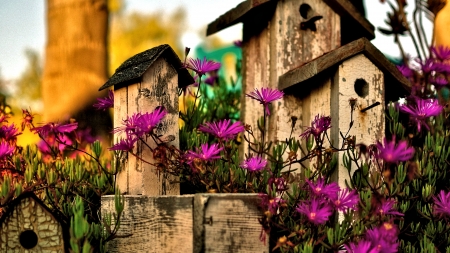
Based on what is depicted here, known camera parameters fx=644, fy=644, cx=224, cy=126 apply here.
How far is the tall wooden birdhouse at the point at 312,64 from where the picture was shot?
320 cm

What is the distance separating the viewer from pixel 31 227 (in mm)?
2361

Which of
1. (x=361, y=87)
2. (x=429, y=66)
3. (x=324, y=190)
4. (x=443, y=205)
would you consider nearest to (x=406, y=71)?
(x=429, y=66)

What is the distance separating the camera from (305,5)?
3.98 metres

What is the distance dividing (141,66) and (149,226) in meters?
0.68

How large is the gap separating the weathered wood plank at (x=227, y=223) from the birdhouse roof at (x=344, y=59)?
1.02m

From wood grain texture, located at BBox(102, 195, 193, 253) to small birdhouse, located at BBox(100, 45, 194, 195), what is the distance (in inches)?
5.3

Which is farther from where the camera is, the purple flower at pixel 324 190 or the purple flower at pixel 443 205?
the purple flower at pixel 443 205

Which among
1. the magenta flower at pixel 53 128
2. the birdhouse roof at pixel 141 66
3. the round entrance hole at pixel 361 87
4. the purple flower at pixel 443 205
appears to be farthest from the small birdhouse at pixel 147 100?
the purple flower at pixel 443 205

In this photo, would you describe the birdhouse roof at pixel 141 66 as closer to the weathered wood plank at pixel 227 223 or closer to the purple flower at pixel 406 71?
the weathered wood plank at pixel 227 223

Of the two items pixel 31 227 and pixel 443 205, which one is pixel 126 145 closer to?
pixel 31 227

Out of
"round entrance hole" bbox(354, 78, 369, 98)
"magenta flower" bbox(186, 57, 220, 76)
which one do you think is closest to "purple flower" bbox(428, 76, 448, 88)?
"round entrance hole" bbox(354, 78, 369, 98)

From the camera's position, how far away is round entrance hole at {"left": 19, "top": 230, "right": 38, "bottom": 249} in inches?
93.7

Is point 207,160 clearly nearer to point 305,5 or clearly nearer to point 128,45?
point 305,5

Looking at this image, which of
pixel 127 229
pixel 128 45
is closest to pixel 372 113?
pixel 127 229
